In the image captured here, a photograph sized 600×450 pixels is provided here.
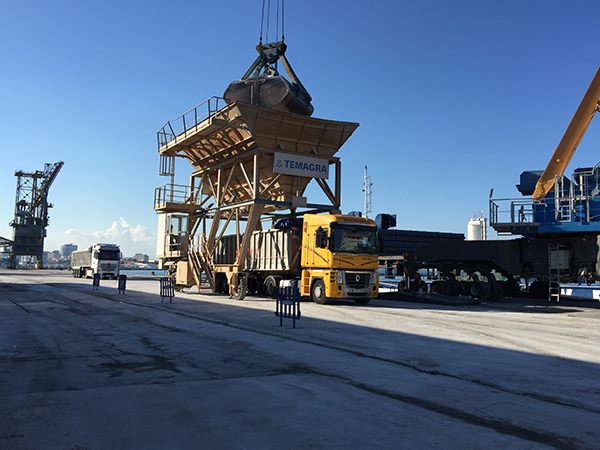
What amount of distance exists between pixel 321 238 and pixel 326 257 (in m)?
0.82

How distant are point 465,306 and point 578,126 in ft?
31.5

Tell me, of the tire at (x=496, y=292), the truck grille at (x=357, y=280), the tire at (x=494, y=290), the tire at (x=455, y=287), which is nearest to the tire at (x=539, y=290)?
the tire at (x=494, y=290)

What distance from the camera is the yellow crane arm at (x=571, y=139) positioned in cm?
2123

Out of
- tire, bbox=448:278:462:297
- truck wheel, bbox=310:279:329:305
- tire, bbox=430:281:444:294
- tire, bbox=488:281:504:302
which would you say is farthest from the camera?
tire, bbox=430:281:444:294

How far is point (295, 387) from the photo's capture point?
650 centimetres

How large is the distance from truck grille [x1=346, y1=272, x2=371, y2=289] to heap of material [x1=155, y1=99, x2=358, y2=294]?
257 inches

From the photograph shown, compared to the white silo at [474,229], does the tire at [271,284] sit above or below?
below

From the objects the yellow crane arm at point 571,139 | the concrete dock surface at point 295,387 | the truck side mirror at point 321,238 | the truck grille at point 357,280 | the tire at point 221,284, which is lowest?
the concrete dock surface at point 295,387

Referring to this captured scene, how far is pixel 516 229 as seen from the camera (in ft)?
67.9

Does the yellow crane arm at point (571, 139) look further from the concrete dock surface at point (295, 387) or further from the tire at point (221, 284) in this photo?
the tire at point (221, 284)

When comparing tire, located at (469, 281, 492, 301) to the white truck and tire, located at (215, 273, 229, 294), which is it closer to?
tire, located at (215, 273, 229, 294)

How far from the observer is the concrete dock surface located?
4.64 m

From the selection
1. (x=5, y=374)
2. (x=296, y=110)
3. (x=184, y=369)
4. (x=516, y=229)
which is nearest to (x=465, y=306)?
(x=516, y=229)

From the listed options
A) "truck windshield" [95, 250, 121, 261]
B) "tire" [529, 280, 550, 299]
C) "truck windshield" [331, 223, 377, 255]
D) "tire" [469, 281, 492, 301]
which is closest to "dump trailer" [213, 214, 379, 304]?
"truck windshield" [331, 223, 377, 255]
